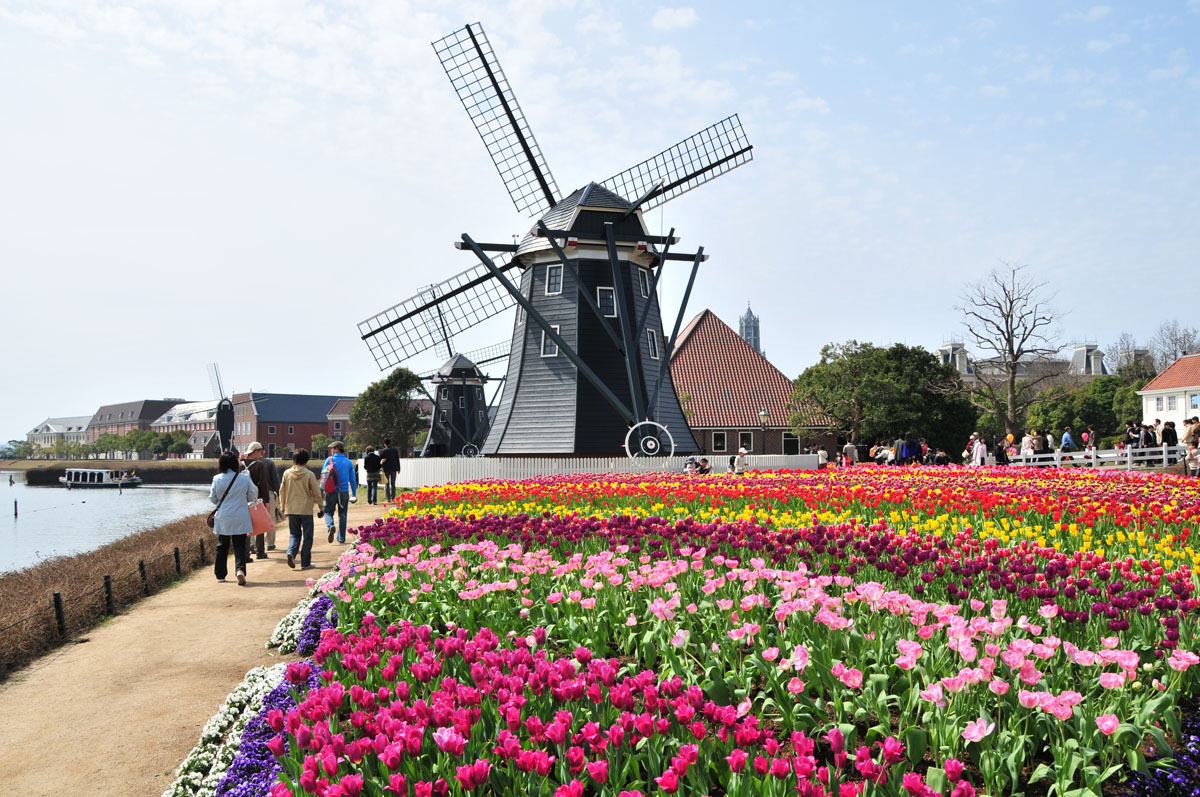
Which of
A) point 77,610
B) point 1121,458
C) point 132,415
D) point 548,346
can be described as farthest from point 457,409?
point 132,415

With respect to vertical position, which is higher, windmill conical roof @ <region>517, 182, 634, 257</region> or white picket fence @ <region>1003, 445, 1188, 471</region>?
windmill conical roof @ <region>517, 182, 634, 257</region>

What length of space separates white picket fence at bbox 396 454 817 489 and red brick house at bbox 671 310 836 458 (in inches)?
794

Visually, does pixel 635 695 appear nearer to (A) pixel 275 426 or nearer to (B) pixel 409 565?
(B) pixel 409 565

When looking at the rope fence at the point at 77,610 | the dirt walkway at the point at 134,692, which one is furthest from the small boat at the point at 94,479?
the dirt walkway at the point at 134,692

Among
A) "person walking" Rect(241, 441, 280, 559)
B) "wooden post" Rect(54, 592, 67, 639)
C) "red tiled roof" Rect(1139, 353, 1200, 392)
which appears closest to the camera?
"wooden post" Rect(54, 592, 67, 639)

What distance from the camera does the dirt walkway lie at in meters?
5.58

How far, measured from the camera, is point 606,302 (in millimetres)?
27672

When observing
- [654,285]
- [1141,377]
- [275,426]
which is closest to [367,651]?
[654,285]

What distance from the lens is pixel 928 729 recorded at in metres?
3.93

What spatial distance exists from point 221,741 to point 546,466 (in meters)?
20.9

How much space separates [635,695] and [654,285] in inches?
959

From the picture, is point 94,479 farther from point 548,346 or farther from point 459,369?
point 548,346

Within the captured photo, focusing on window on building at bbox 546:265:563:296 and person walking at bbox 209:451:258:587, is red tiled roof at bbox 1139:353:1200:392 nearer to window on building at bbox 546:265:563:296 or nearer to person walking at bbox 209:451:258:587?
window on building at bbox 546:265:563:296

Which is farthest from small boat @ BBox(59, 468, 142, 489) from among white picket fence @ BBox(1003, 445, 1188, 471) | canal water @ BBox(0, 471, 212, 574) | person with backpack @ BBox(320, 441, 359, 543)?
person with backpack @ BBox(320, 441, 359, 543)
